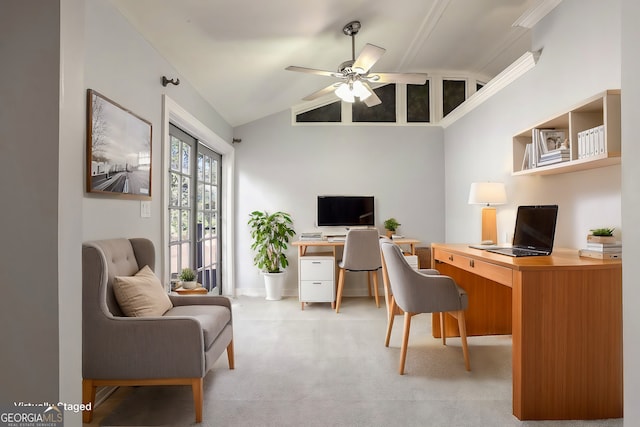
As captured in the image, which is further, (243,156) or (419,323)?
(243,156)

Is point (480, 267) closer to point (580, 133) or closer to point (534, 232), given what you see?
point (534, 232)

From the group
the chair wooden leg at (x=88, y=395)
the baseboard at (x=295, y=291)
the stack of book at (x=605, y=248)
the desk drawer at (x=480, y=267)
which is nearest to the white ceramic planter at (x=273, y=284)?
the baseboard at (x=295, y=291)

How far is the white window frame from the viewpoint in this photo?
9.53ft

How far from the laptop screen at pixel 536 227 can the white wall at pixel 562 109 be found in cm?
27

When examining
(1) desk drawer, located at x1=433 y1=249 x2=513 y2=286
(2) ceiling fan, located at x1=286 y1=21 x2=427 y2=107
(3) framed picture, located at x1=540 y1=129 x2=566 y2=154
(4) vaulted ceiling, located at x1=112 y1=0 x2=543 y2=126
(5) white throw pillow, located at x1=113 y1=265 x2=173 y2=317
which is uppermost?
(4) vaulted ceiling, located at x1=112 y1=0 x2=543 y2=126

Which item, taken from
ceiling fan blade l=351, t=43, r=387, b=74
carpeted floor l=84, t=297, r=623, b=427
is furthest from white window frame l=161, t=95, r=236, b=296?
ceiling fan blade l=351, t=43, r=387, b=74

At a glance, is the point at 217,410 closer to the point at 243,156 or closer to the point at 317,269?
the point at 317,269

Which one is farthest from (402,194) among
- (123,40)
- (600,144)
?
(123,40)

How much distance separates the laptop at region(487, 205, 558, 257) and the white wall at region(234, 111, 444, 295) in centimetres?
233

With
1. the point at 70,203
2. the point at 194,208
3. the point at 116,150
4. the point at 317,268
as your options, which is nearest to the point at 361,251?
the point at 317,268

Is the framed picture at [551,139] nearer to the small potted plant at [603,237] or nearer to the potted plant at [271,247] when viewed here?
the small potted plant at [603,237]

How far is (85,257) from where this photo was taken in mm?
1854

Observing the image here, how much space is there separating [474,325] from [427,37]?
272 cm

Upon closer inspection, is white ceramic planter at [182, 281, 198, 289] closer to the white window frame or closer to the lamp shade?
the white window frame
